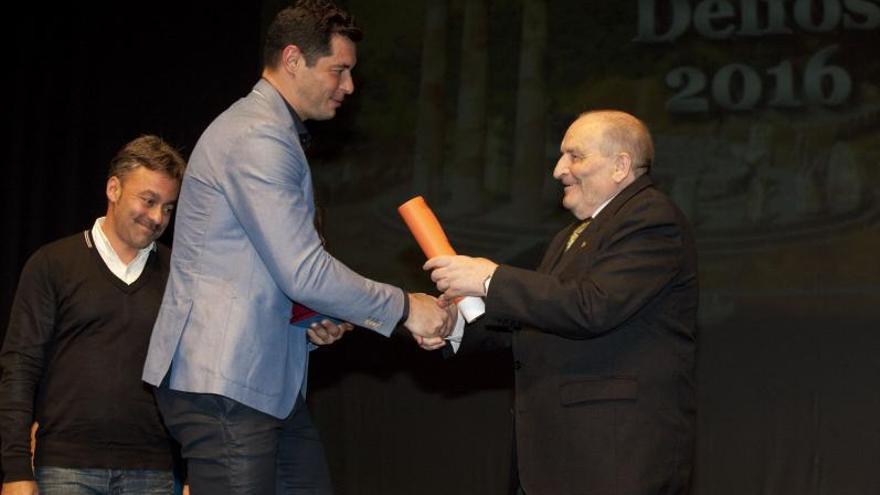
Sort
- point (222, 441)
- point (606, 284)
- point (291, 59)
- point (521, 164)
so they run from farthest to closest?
point (521, 164)
point (291, 59)
point (606, 284)
point (222, 441)

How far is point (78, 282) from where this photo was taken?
3178mm

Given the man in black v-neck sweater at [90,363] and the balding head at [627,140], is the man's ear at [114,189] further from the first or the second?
the balding head at [627,140]

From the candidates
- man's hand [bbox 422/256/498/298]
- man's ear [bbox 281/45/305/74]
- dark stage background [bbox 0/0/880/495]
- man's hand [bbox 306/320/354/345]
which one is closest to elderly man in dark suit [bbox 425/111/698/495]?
man's hand [bbox 422/256/498/298]

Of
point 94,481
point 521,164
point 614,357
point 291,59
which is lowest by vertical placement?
point 94,481

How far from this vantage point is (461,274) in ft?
9.13

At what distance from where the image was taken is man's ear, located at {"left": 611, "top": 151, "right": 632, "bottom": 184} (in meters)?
2.85

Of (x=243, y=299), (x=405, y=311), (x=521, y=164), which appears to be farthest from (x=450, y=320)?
(x=521, y=164)

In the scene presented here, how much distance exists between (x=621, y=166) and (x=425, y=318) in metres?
0.61

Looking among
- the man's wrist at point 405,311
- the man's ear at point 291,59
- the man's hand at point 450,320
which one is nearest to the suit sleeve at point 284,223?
the man's wrist at point 405,311

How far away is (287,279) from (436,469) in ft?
8.66

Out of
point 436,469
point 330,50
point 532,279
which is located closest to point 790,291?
point 436,469

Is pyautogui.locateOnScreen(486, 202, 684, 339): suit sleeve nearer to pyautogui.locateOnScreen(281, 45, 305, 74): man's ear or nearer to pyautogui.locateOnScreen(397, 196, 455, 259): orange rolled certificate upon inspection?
pyautogui.locateOnScreen(397, 196, 455, 259): orange rolled certificate

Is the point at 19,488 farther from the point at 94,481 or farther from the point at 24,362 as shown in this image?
the point at 24,362

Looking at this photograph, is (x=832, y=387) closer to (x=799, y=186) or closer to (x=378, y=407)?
(x=799, y=186)
